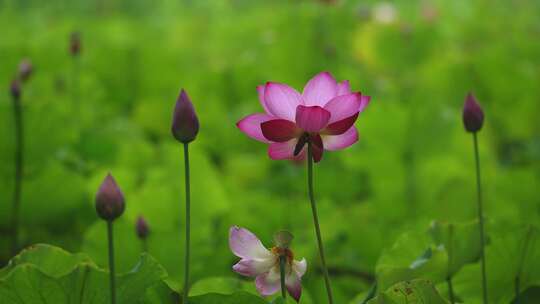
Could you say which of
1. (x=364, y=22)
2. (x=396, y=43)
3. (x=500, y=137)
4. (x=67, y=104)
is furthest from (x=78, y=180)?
(x=364, y=22)

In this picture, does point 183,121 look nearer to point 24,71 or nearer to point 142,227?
point 142,227

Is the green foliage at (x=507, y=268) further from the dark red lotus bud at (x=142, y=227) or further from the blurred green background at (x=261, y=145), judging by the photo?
the dark red lotus bud at (x=142, y=227)

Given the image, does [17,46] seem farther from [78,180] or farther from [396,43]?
[396,43]

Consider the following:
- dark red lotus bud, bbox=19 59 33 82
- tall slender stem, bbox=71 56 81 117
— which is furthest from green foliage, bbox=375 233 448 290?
tall slender stem, bbox=71 56 81 117

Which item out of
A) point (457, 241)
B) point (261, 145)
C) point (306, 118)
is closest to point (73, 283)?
point (306, 118)

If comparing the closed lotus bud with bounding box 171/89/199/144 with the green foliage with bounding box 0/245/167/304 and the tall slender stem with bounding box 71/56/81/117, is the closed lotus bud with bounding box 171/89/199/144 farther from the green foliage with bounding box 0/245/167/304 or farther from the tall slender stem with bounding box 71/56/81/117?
the tall slender stem with bounding box 71/56/81/117

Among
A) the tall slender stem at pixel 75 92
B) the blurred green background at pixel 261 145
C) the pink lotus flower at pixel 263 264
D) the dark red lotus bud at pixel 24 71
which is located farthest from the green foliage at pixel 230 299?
the tall slender stem at pixel 75 92
